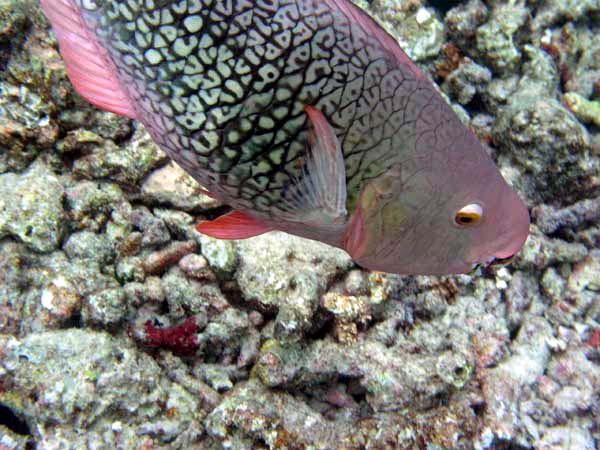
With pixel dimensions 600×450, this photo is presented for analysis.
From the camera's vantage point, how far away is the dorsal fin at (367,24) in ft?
6.02

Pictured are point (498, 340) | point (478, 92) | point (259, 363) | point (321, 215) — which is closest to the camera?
point (321, 215)

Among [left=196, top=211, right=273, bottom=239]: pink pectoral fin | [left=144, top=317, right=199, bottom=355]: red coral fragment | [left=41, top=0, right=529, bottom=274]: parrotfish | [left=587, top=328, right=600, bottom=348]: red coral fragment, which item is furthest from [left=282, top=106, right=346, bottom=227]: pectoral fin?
[left=587, top=328, right=600, bottom=348]: red coral fragment

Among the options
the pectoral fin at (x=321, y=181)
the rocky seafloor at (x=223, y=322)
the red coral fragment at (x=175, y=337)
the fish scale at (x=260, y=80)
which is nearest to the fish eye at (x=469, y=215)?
the fish scale at (x=260, y=80)

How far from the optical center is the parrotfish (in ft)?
5.75

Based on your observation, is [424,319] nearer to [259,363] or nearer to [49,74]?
[259,363]

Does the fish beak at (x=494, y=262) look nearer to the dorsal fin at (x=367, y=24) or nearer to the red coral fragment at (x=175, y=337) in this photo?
the dorsal fin at (x=367, y=24)

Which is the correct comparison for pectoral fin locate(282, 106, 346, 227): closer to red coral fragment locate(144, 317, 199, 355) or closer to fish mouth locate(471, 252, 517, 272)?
fish mouth locate(471, 252, 517, 272)

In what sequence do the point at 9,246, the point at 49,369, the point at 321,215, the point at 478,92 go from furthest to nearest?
the point at 478,92
the point at 9,246
the point at 49,369
the point at 321,215

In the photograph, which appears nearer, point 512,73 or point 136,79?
point 136,79

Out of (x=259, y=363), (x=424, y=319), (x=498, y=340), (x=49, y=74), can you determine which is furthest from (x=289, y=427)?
(x=49, y=74)

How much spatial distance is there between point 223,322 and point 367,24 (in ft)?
7.90

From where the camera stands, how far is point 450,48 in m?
5.34

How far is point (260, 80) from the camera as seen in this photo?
69.6 inches

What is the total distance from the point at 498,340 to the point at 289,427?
182cm
